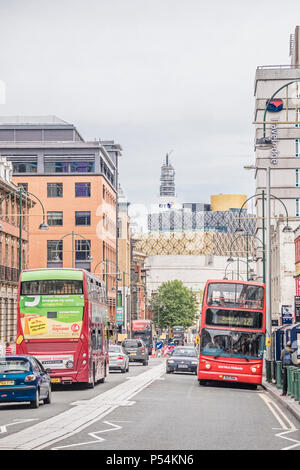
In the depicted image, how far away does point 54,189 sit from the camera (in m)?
107

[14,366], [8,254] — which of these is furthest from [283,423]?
[8,254]

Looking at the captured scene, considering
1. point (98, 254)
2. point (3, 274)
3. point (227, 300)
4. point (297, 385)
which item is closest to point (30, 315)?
point (227, 300)

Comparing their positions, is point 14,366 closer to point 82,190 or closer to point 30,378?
point 30,378

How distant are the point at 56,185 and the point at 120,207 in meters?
47.6

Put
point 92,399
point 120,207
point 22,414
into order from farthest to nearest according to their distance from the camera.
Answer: point 120,207 < point 92,399 < point 22,414

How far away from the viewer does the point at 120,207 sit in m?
154

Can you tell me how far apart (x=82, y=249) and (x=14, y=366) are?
268ft

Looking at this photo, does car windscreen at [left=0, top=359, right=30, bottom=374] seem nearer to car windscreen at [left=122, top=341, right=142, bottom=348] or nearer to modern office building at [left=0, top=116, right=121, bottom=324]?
→ car windscreen at [left=122, top=341, right=142, bottom=348]

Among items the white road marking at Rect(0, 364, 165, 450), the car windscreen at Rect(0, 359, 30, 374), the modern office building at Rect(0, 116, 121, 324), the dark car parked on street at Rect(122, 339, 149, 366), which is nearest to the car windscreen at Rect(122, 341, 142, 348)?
the dark car parked on street at Rect(122, 339, 149, 366)

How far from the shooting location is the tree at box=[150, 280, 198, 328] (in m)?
173

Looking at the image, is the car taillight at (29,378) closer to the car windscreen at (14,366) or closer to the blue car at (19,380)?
the blue car at (19,380)

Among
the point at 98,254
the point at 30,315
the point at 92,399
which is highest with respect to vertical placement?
the point at 98,254

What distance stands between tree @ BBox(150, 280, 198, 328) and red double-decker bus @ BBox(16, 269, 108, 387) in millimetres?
139223
